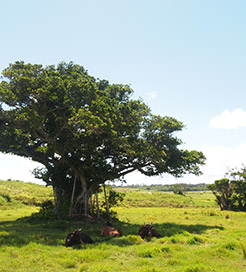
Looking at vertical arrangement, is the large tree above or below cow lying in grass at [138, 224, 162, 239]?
above

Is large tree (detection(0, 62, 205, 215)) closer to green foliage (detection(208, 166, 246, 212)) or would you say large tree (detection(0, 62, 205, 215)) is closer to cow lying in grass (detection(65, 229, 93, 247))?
cow lying in grass (detection(65, 229, 93, 247))

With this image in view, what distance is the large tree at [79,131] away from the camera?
67.3 ft

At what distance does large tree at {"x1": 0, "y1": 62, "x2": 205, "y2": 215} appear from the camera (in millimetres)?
20516

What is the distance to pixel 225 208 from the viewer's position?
53375mm

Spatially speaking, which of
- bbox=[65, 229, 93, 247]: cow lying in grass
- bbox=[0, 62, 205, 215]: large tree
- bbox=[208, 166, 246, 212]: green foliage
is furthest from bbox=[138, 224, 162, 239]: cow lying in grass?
bbox=[208, 166, 246, 212]: green foliage

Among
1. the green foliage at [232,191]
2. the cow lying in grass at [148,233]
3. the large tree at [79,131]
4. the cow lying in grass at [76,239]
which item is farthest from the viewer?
the green foliage at [232,191]

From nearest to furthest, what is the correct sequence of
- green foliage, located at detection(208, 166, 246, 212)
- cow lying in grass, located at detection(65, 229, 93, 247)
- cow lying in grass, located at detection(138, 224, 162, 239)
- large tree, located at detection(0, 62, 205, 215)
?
1. cow lying in grass, located at detection(65, 229, 93, 247)
2. cow lying in grass, located at detection(138, 224, 162, 239)
3. large tree, located at detection(0, 62, 205, 215)
4. green foliage, located at detection(208, 166, 246, 212)

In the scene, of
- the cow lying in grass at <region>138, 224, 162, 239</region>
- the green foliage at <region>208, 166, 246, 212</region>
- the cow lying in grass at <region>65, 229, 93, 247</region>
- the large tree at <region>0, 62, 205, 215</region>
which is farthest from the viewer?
the green foliage at <region>208, 166, 246, 212</region>

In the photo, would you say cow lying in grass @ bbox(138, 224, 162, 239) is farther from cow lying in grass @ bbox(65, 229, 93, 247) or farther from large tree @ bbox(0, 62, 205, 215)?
large tree @ bbox(0, 62, 205, 215)

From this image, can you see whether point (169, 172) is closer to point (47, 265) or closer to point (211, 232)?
point (211, 232)

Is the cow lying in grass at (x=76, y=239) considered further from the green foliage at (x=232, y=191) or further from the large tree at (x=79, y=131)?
the green foliage at (x=232, y=191)

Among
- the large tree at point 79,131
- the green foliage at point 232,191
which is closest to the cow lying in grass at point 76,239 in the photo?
the large tree at point 79,131

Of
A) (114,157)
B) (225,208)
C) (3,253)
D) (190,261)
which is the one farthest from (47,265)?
(225,208)

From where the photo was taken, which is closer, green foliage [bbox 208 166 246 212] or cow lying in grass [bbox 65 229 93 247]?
cow lying in grass [bbox 65 229 93 247]
